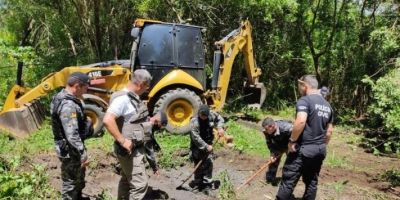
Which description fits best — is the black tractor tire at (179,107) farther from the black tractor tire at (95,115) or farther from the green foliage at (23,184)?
the green foliage at (23,184)

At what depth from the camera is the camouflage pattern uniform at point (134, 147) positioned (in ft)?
16.5

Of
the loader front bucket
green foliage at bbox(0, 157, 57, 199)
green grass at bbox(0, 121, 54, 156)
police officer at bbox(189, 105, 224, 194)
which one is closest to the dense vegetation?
the loader front bucket

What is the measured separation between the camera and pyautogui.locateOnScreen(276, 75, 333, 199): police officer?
5.57 metres

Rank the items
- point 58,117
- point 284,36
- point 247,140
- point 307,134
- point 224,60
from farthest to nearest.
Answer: point 284,36 < point 224,60 < point 247,140 < point 307,134 < point 58,117

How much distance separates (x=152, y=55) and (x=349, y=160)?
4.62 meters

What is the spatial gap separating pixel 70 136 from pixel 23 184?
885mm

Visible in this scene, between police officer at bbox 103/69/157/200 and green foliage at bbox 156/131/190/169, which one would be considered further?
green foliage at bbox 156/131/190/169

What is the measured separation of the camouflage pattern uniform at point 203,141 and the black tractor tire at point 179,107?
2617 millimetres

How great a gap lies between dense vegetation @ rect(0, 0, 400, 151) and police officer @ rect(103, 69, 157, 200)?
8312 millimetres

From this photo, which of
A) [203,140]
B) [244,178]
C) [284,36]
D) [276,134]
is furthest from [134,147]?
[284,36]

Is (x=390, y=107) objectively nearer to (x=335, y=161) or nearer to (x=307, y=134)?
(x=335, y=161)

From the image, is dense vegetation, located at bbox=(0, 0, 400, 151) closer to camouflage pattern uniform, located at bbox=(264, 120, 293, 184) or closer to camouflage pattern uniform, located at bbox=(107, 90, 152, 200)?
camouflage pattern uniform, located at bbox=(264, 120, 293, 184)

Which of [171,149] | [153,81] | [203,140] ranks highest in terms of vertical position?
[153,81]

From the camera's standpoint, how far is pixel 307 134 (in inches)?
223
